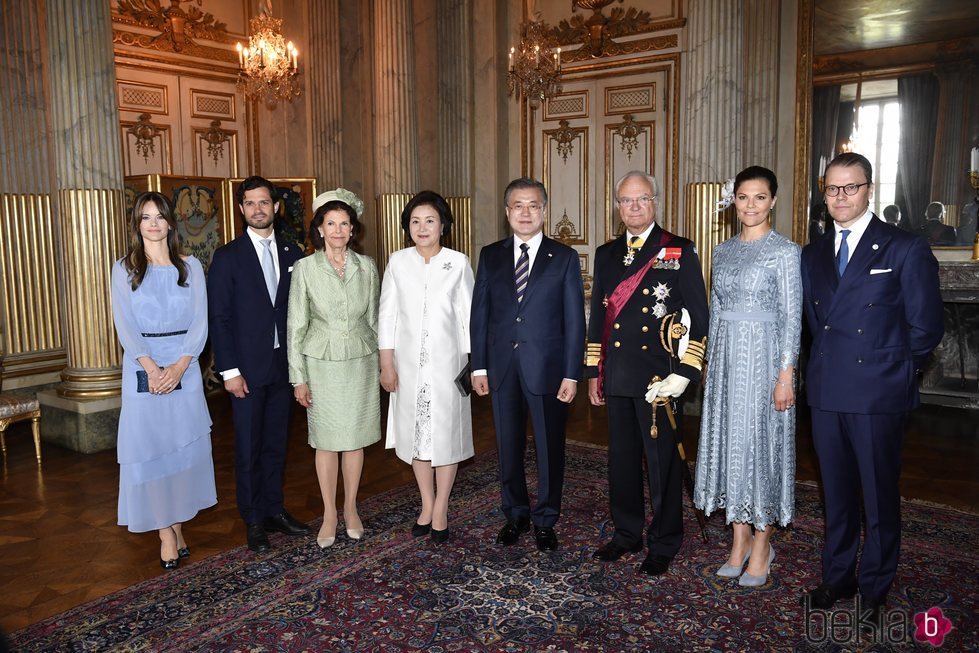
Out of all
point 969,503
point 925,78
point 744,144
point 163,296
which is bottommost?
point 969,503

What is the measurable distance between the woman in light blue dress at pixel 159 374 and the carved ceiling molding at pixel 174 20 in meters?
5.14

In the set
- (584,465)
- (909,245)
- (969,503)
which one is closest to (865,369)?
(909,245)

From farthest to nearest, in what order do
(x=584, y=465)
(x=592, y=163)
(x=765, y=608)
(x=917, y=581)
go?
(x=592, y=163)
(x=584, y=465)
(x=917, y=581)
(x=765, y=608)

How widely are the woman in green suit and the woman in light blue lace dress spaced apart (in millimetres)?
1576

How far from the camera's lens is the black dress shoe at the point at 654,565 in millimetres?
3299

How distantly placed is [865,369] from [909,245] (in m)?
0.46

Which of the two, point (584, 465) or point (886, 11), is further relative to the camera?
point (886, 11)

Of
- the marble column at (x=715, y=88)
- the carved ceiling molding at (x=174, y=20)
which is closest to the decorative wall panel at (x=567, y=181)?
the marble column at (x=715, y=88)

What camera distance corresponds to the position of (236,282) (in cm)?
353

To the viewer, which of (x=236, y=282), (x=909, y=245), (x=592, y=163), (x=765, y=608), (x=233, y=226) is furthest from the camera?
(x=592, y=163)

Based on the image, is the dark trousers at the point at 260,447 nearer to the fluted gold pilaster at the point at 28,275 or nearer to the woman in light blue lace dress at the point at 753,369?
the woman in light blue lace dress at the point at 753,369

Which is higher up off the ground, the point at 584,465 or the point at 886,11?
the point at 886,11

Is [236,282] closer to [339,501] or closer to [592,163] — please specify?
[339,501]

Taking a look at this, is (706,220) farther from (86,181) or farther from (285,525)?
(86,181)
